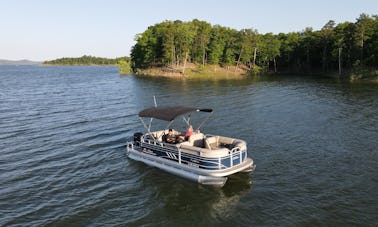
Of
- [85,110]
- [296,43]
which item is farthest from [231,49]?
[85,110]

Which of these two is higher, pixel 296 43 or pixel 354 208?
pixel 296 43

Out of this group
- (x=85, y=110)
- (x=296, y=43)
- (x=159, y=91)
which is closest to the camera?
(x=85, y=110)

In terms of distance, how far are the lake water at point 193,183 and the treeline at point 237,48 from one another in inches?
2316

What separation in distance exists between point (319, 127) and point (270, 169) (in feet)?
39.1

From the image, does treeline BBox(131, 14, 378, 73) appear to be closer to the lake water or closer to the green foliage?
the green foliage

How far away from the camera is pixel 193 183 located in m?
17.7

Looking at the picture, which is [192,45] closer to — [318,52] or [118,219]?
[318,52]

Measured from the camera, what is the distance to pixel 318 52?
9250cm

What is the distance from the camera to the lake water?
566 inches

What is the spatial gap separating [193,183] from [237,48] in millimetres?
92108

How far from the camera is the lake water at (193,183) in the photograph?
14.4 metres

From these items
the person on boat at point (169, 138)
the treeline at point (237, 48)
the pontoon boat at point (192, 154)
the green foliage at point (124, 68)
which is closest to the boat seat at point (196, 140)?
the pontoon boat at point (192, 154)

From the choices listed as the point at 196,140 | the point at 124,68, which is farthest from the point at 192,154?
the point at 124,68

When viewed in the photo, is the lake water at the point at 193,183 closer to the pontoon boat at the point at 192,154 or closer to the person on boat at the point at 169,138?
the pontoon boat at the point at 192,154
